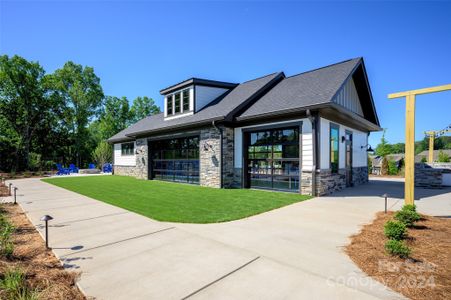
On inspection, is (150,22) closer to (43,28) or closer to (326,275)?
(43,28)

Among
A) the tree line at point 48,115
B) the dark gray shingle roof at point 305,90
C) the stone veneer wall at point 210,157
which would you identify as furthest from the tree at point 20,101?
the dark gray shingle roof at point 305,90

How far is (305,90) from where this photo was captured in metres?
11.0

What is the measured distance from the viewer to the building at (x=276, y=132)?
9797 mm

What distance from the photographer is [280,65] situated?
15.8 metres

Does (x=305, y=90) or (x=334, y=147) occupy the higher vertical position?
(x=305, y=90)

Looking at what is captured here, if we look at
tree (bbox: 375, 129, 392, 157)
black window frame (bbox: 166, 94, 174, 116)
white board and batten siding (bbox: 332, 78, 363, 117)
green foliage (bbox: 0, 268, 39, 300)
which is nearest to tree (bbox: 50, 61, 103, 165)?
black window frame (bbox: 166, 94, 174, 116)

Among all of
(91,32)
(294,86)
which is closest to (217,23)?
(294,86)

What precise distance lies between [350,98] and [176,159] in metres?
11.2

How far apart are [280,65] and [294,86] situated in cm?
413

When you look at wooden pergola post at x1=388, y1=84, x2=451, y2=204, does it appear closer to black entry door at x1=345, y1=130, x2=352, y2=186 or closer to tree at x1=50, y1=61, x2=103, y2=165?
black entry door at x1=345, y1=130, x2=352, y2=186

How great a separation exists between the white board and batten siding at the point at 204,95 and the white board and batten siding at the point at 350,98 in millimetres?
8139

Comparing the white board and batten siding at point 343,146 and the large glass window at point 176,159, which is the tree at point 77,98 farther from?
the white board and batten siding at point 343,146

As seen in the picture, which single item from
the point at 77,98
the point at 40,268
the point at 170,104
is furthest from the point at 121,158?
the point at 40,268

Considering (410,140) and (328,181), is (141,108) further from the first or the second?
(410,140)
